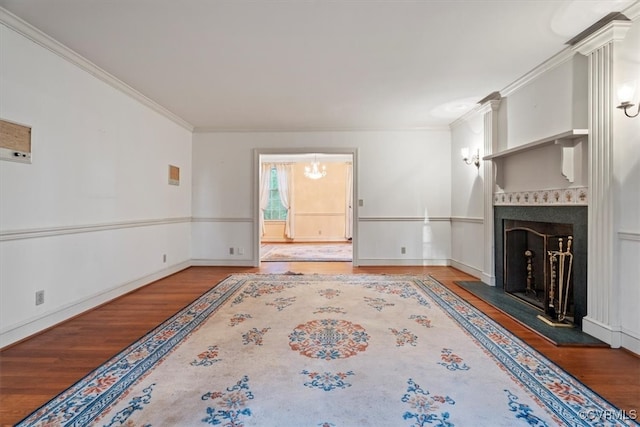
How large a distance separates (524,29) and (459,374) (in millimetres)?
2669

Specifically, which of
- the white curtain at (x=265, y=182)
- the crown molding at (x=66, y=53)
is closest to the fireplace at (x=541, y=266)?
the crown molding at (x=66, y=53)

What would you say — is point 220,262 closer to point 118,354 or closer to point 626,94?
point 118,354

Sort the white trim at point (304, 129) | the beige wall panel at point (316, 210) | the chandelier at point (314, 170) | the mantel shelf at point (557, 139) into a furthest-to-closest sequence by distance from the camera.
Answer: the beige wall panel at point (316, 210), the chandelier at point (314, 170), the white trim at point (304, 129), the mantel shelf at point (557, 139)

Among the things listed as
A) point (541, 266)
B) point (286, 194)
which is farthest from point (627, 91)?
point (286, 194)

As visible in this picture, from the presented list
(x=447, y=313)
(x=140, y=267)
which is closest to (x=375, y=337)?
(x=447, y=313)

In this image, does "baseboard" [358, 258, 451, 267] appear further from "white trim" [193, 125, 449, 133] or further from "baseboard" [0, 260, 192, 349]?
"baseboard" [0, 260, 192, 349]

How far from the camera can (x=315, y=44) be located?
2600 millimetres

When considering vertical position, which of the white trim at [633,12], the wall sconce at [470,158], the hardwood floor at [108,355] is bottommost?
the hardwood floor at [108,355]

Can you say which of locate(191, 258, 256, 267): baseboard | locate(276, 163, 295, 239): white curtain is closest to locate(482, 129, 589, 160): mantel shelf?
locate(191, 258, 256, 267): baseboard

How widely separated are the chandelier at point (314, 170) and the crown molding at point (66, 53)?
430cm

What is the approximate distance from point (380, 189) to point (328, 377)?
3.94 meters

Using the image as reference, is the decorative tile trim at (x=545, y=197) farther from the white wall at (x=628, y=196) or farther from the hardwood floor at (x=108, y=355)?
the hardwood floor at (x=108, y=355)

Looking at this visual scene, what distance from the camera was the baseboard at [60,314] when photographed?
2277mm

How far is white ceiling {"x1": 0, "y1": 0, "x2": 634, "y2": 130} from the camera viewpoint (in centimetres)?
214
